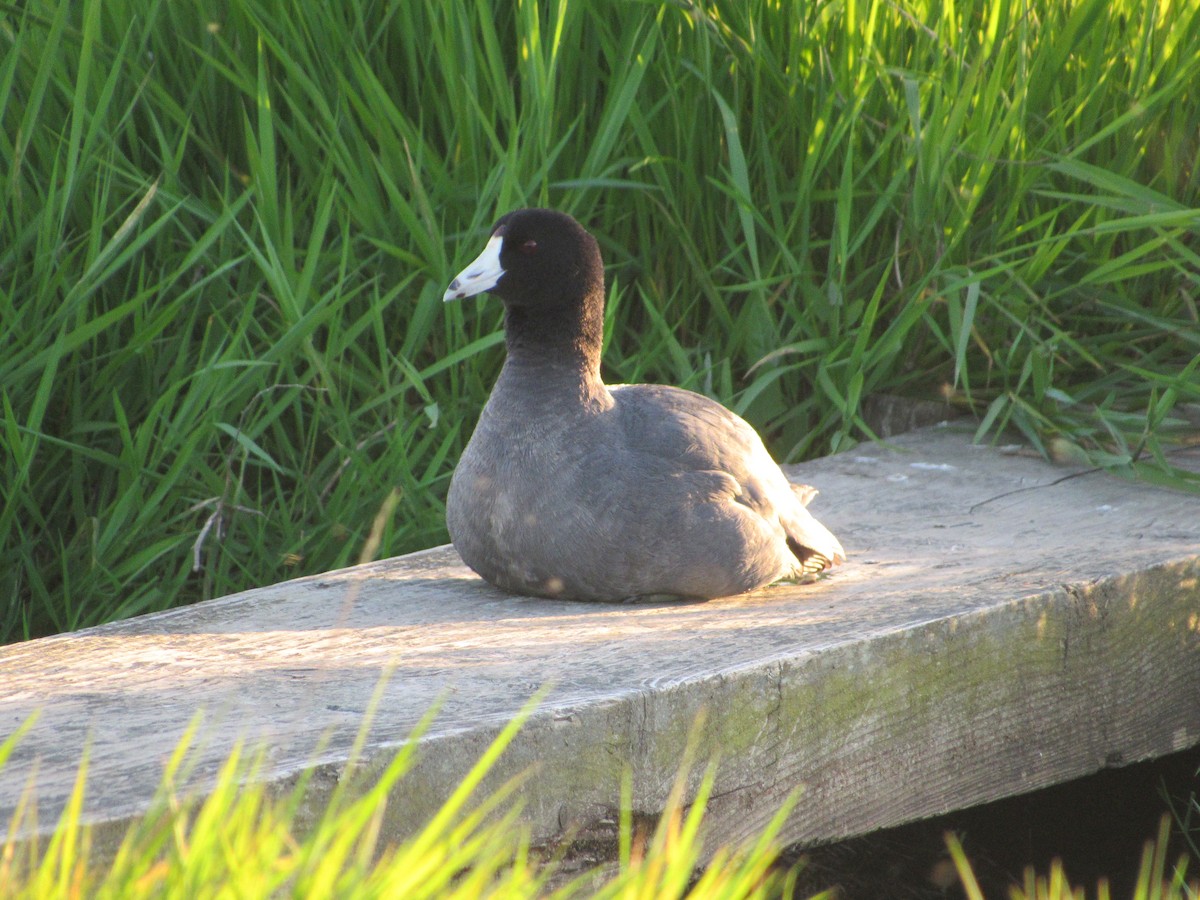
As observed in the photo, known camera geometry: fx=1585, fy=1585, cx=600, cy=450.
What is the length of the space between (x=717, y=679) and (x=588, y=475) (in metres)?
0.60

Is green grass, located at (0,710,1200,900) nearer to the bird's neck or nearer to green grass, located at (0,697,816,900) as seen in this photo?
green grass, located at (0,697,816,900)

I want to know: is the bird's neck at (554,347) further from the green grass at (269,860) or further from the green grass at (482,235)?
the green grass at (269,860)

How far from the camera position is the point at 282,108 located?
392 centimetres

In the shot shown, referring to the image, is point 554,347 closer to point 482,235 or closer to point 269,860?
point 482,235

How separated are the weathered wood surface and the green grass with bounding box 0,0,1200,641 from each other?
1.76 ft

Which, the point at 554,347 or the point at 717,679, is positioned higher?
the point at 554,347

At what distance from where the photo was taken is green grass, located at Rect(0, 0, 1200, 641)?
11.3 feet

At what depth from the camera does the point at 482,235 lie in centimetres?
376

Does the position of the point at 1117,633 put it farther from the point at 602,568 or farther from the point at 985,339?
the point at 985,339

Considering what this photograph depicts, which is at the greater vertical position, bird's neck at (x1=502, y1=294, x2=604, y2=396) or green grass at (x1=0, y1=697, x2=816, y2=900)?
bird's neck at (x1=502, y1=294, x2=604, y2=396)

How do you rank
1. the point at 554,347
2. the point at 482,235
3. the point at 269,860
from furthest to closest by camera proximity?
the point at 482,235 → the point at 554,347 → the point at 269,860

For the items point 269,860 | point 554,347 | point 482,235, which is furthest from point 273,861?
point 482,235

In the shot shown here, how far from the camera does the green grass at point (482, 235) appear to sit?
11.3 ft

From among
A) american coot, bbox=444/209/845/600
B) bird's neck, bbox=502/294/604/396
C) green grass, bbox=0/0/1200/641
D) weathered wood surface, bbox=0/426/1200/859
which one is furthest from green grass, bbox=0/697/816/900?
green grass, bbox=0/0/1200/641
